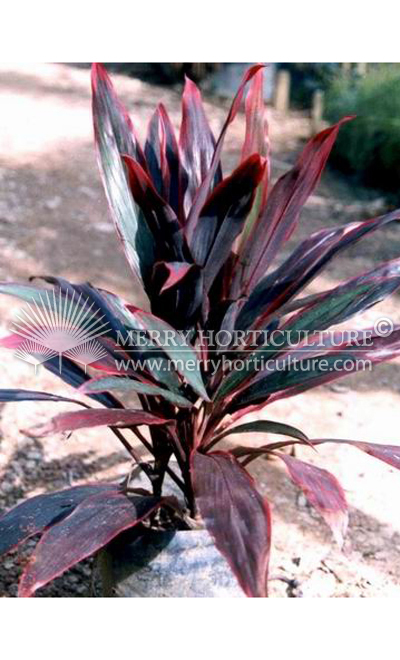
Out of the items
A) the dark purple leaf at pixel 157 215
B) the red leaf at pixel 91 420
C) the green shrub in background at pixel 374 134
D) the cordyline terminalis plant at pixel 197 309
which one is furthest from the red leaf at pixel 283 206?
the green shrub in background at pixel 374 134

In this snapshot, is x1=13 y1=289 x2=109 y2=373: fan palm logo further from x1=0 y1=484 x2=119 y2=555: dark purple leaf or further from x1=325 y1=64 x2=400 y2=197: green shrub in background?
x1=325 y1=64 x2=400 y2=197: green shrub in background

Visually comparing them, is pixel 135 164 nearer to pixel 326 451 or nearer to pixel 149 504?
pixel 149 504

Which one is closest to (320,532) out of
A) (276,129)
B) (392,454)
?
(392,454)

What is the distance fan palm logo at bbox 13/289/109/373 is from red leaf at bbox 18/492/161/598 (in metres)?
0.32

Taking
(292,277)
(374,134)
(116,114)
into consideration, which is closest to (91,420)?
(292,277)

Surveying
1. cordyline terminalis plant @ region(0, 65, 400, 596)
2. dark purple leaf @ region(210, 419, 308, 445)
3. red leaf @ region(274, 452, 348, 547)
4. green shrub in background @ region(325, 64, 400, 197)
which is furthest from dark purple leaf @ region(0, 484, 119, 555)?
green shrub in background @ region(325, 64, 400, 197)

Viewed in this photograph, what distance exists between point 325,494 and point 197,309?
500 mm

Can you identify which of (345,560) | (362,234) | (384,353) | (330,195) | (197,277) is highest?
(330,195)

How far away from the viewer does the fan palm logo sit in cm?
190

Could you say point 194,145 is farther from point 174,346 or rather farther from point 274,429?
point 274,429

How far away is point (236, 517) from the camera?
63.0 inches

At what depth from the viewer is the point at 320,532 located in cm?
265

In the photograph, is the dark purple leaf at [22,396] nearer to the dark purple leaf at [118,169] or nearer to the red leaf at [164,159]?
the dark purple leaf at [118,169]

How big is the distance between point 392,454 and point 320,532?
866mm
